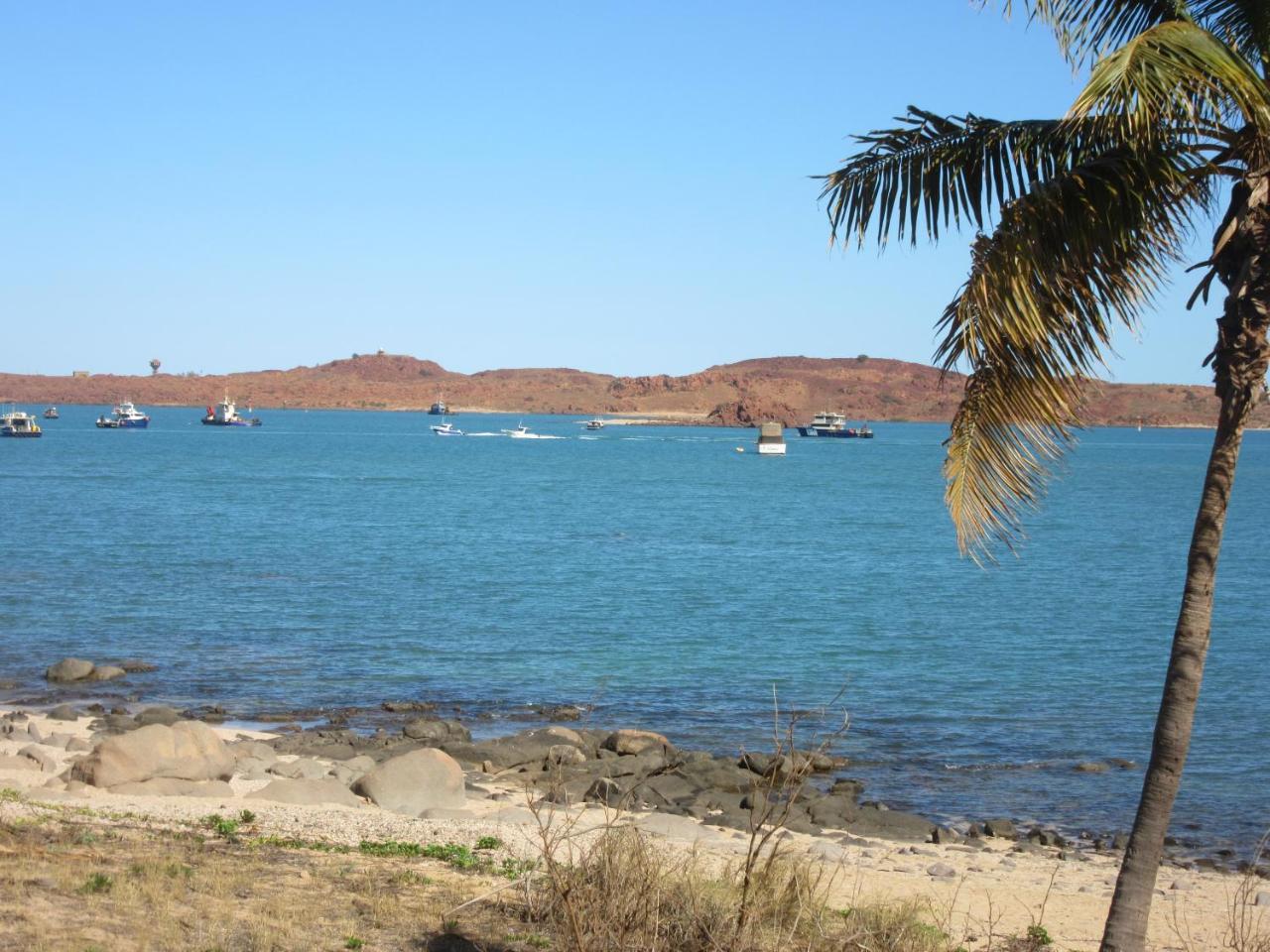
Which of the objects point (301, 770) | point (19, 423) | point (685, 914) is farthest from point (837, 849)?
point (19, 423)

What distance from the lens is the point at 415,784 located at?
14305 millimetres

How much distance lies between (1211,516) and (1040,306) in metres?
1.39

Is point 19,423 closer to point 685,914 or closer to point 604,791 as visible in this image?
point 604,791

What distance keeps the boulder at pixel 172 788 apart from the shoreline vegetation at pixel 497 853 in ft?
0.11

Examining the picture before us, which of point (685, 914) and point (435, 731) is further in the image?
point (435, 731)

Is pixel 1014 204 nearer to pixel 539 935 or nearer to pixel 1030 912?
pixel 539 935

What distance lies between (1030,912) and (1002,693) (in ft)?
43.3

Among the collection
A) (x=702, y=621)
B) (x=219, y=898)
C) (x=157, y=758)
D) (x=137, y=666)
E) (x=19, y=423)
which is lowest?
(x=137, y=666)

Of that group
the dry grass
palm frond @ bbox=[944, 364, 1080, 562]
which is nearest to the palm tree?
palm frond @ bbox=[944, 364, 1080, 562]

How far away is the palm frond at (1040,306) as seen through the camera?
21.3 feet

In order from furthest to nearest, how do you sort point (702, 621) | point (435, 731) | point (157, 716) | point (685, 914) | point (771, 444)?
1. point (771, 444)
2. point (702, 621)
3. point (435, 731)
4. point (157, 716)
5. point (685, 914)

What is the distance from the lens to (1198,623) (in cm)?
679

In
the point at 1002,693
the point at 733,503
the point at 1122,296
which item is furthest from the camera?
the point at 733,503

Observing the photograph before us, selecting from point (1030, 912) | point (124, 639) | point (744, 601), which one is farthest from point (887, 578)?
point (1030, 912)
